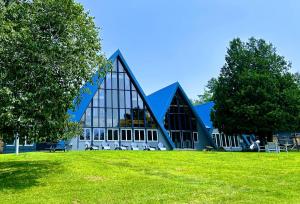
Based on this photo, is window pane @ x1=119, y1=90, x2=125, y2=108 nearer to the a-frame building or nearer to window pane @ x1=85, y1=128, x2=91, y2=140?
the a-frame building

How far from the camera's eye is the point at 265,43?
1566 inches

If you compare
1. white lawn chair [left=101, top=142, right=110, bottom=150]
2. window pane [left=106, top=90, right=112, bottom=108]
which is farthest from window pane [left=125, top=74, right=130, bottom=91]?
white lawn chair [left=101, top=142, right=110, bottom=150]

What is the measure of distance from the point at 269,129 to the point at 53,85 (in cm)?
2774

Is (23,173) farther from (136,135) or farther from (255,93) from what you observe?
(255,93)

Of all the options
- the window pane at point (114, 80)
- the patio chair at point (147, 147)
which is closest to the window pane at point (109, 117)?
the window pane at point (114, 80)

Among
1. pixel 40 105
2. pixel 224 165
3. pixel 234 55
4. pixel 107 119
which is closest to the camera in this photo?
pixel 40 105

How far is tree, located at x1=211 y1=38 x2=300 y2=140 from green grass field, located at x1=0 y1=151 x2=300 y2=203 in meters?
18.9

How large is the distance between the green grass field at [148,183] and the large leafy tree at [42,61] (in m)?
2.01

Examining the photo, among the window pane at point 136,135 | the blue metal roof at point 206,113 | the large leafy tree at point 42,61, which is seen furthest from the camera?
the blue metal roof at point 206,113

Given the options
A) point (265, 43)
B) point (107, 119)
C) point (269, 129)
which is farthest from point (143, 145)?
point (265, 43)

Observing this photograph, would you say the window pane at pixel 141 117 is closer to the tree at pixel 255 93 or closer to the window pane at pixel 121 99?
the window pane at pixel 121 99

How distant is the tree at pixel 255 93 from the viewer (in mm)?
34438

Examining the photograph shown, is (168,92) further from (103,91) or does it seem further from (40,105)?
(40,105)

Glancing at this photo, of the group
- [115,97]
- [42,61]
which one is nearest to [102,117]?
[115,97]
